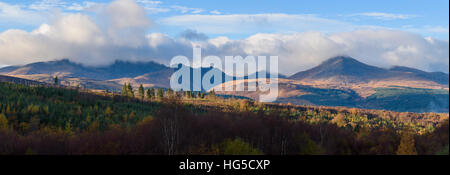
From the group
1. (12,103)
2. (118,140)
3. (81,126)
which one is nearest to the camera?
(118,140)

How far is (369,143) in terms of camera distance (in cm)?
6812

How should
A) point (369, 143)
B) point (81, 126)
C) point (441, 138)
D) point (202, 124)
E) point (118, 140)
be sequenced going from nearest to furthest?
point (441, 138), point (118, 140), point (202, 124), point (369, 143), point (81, 126)
